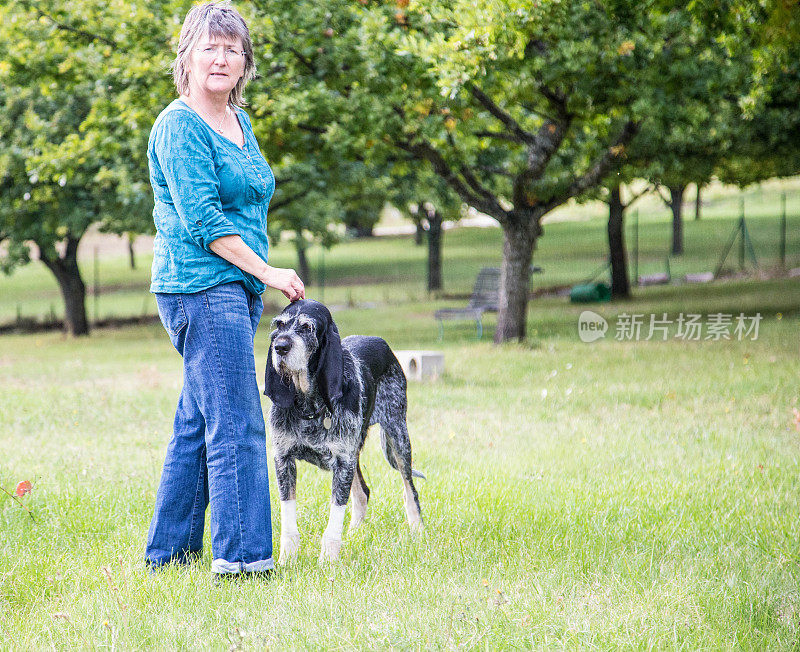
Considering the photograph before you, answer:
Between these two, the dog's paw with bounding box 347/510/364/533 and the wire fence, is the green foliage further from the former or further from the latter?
the wire fence

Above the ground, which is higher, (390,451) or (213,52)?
(213,52)

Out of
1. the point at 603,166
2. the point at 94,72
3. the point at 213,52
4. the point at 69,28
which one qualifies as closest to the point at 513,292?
the point at 603,166

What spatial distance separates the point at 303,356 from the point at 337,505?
0.76m

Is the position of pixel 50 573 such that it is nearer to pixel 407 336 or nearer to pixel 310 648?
pixel 310 648

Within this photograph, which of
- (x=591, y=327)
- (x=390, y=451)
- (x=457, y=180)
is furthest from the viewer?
(x=591, y=327)

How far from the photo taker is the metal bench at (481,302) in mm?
16359

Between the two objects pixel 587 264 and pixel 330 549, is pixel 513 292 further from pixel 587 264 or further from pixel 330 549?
pixel 587 264

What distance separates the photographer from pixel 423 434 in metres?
7.45

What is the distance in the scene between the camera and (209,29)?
349 cm

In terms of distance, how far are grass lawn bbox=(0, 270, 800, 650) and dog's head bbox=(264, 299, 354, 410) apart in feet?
2.65

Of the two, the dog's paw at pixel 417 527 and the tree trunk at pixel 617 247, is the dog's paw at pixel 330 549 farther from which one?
the tree trunk at pixel 617 247

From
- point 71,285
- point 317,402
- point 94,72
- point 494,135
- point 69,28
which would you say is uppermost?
point 69,28

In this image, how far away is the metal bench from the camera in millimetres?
16359

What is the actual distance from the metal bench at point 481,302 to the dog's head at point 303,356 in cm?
1243
